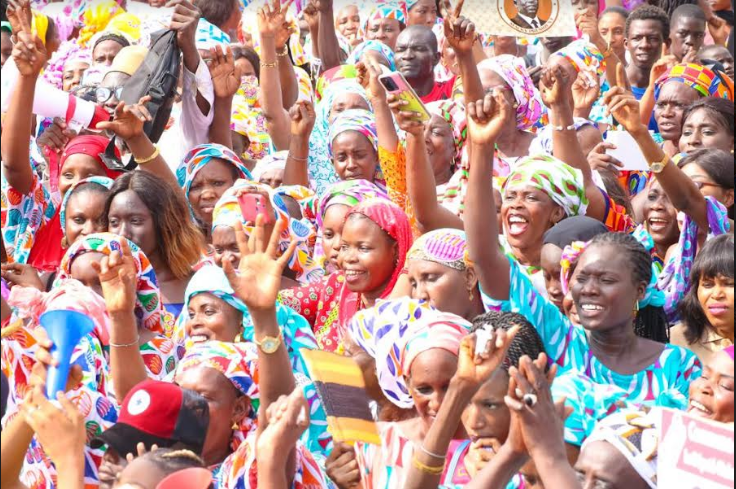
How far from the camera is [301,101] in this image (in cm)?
659

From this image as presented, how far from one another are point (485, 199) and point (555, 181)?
889 millimetres

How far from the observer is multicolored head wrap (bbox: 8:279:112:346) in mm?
4715

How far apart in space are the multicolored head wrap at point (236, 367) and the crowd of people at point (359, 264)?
13mm

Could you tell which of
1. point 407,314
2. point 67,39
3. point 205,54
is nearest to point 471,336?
point 407,314

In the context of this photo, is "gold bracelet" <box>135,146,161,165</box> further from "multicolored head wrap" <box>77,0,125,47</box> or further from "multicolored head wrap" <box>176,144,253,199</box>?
"multicolored head wrap" <box>77,0,125,47</box>

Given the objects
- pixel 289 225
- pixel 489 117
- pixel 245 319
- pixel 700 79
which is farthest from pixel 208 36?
pixel 489 117

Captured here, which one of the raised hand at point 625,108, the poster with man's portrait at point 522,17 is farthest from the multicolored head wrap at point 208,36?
the raised hand at point 625,108

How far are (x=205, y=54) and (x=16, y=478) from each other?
401 centimetres

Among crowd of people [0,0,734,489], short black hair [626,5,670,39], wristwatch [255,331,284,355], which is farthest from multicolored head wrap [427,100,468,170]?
wristwatch [255,331,284,355]

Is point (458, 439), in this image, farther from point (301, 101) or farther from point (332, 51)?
point (332, 51)

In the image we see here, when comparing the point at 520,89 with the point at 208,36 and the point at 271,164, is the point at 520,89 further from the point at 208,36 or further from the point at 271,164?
the point at 208,36

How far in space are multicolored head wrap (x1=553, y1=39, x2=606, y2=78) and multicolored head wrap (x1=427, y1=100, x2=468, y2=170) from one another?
976 millimetres

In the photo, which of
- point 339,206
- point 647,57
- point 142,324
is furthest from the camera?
point 647,57

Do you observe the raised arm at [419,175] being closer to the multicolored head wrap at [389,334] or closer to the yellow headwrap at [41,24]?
the multicolored head wrap at [389,334]
